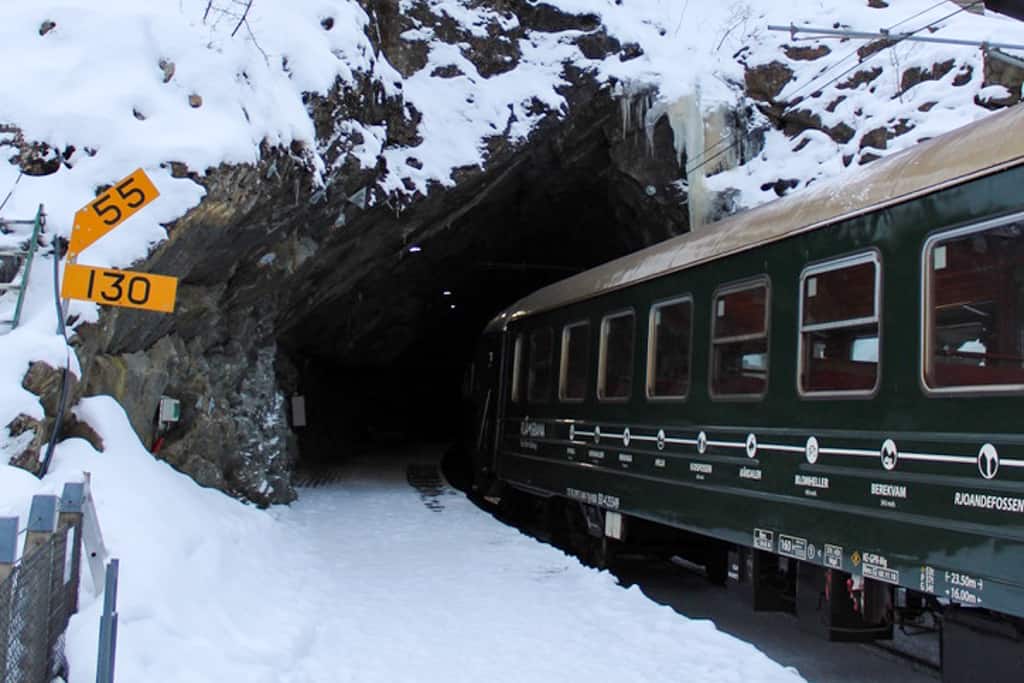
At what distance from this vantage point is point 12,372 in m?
6.12

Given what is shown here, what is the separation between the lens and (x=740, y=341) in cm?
680

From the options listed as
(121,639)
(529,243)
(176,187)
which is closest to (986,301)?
(121,639)

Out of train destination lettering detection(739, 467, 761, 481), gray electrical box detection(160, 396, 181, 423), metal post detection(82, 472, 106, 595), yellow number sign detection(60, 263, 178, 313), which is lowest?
metal post detection(82, 472, 106, 595)

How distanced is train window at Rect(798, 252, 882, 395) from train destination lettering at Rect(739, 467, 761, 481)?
2.49 feet

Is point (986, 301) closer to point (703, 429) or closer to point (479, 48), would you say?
point (703, 429)

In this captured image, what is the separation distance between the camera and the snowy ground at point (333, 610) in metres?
5.18

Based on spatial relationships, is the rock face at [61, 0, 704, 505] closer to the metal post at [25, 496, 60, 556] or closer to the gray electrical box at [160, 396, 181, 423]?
the gray electrical box at [160, 396, 181, 423]

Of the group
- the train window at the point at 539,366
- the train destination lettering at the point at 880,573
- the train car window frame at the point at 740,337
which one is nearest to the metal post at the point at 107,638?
the train destination lettering at the point at 880,573

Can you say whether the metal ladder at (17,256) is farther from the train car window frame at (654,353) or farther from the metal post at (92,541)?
the train car window frame at (654,353)

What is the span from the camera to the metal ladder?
21.1ft

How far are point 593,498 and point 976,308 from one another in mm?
5085

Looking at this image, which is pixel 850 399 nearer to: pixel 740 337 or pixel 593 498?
pixel 740 337

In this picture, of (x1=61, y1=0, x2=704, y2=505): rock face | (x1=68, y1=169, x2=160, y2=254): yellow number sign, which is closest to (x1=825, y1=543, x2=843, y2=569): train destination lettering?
(x1=68, y1=169, x2=160, y2=254): yellow number sign

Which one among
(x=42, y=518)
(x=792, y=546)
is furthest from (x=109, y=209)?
(x=792, y=546)
